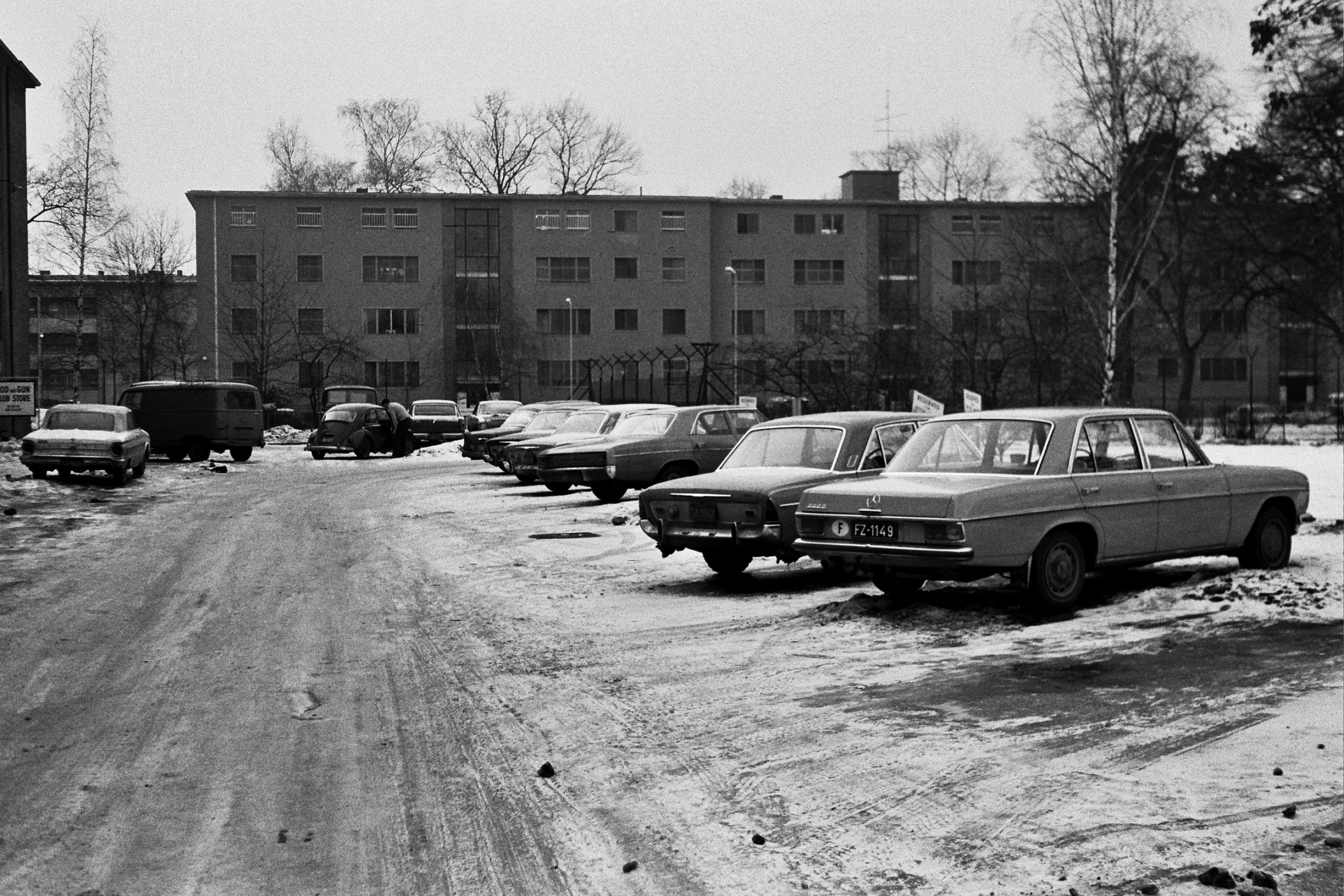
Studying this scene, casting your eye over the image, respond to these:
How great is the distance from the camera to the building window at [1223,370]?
266 ft

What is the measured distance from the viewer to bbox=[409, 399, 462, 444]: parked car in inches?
1909

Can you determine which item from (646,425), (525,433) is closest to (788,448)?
(646,425)

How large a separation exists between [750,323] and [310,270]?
80.8 feet

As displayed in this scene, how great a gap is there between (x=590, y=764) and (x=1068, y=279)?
137ft

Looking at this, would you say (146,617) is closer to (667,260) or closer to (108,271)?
(108,271)

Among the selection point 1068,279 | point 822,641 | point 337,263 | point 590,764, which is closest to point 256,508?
point 822,641

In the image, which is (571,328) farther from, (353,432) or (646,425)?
(646,425)

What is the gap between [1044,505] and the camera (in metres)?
10.4

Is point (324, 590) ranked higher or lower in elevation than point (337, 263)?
lower

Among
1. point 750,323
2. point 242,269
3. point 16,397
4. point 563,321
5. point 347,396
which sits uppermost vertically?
point 242,269

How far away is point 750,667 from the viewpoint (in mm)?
8836

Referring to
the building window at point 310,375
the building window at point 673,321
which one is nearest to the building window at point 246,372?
the building window at point 310,375

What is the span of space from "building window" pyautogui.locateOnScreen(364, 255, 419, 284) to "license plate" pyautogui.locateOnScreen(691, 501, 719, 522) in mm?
68007

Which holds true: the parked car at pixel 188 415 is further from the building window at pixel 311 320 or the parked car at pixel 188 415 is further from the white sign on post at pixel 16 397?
the building window at pixel 311 320
